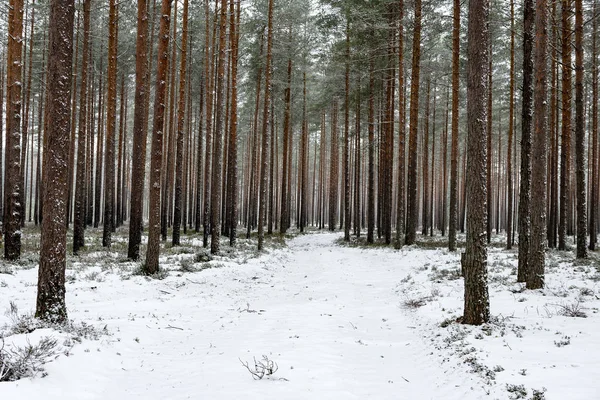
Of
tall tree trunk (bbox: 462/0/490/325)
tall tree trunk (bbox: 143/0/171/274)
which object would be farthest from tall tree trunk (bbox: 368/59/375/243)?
tall tree trunk (bbox: 462/0/490/325)

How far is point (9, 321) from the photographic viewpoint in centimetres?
583

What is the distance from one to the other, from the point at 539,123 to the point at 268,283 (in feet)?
26.3

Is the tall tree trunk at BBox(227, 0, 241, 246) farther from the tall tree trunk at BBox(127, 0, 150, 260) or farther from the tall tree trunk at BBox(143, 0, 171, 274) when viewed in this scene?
the tall tree trunk at BBox(143, 0, 171, 274)

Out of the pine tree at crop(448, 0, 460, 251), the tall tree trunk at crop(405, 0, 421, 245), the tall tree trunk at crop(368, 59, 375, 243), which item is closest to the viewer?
the pine tree at crop(448, 0, 460, 251)

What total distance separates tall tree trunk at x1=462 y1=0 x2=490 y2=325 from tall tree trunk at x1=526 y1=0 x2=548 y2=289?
10.3 ft

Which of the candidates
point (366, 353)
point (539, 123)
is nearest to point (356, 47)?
point (539, 123)

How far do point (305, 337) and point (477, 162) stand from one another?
391 cm

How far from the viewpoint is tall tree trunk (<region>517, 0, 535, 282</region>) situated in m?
9.23

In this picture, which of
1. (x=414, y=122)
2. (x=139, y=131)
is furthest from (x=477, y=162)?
(x=414, y=122)

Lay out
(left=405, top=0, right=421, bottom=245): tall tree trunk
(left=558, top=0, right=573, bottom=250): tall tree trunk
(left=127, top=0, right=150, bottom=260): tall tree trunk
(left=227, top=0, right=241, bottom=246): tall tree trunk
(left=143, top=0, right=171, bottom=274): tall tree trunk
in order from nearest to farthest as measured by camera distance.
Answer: (left=143, top=0, right=171, bottom=274): tall tree trunk < (left=127, top=0, right=150, bottom=260): tall tree trunk < (left=558, top=0, right=573, bottom=250): tall tree trunk < (left=227, top=0, right=241, bottom=246): tall tree trunk < (left=405, top=0, right=421, bottom=245): tall tree trunk

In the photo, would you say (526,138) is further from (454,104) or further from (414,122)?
(414,122)

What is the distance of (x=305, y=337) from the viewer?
20.3 feet

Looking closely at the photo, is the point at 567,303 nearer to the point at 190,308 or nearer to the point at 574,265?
the point at 574,265

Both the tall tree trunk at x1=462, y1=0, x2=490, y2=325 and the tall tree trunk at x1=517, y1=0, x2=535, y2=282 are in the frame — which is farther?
the tall tree trunk at x1=517, y1=0, x2=535, y2=282
